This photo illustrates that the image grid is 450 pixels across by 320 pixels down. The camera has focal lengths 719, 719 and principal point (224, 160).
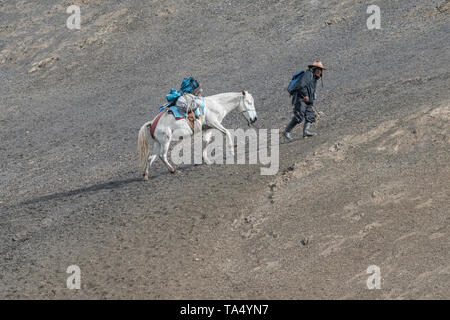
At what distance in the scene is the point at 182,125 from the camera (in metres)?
17.2

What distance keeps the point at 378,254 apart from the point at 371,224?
846 millimetres

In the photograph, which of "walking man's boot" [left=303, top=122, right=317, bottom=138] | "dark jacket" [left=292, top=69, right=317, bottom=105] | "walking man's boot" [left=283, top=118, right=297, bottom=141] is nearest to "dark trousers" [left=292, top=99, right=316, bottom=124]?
"dark jacket" [left=292, top=69, right=317, bottom=105]

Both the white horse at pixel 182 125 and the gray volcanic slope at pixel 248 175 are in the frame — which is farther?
the white horse at pixel 182 125

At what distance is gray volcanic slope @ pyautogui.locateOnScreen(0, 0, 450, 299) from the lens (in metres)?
12.7

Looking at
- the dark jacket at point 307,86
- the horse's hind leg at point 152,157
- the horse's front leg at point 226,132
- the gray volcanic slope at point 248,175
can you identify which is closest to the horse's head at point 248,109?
the horse's front leg at point 226,132

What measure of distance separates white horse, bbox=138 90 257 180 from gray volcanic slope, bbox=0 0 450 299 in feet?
2.29

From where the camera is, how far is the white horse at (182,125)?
1725cm

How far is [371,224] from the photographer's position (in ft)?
43.3

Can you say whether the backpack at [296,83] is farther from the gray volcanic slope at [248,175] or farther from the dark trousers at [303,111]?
the gray volcanic slope at [248,175]

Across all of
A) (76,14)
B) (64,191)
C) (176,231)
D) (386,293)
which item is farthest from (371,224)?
(76,14)

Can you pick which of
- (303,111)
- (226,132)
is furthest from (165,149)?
(303,111)

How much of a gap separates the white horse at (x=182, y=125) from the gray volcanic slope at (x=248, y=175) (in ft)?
2.29

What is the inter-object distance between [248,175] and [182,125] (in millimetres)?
2085
